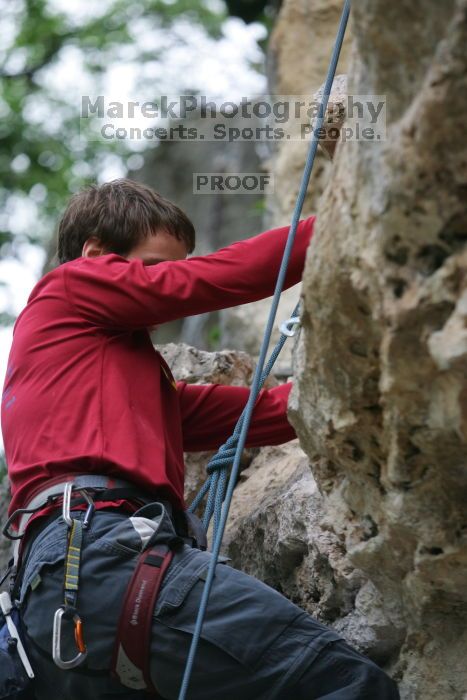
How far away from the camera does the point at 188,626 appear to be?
2.75m

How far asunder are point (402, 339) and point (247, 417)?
81cm

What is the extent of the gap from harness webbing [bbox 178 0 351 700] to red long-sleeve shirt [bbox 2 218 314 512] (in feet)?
0.42

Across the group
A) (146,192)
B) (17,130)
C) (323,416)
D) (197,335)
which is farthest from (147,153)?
(323,416)

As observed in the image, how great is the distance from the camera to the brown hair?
11.6 feet

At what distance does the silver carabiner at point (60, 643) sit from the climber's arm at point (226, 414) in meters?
1.22

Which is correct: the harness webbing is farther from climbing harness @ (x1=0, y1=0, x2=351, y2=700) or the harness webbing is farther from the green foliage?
the green foliage

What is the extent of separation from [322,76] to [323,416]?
570cm

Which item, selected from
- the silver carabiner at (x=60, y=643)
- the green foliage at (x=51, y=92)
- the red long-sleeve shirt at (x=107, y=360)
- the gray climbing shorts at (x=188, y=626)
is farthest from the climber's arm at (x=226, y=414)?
the green foliage at (x=51, y=92)

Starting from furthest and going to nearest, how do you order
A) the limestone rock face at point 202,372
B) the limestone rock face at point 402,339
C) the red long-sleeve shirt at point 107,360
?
the limestone rock face at point 202,372 < the red long-sleeve shirt at point 107,360 < the limestone rock face at point 402,339

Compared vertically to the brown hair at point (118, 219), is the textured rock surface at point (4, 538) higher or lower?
lower

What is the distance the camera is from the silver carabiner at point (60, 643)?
271cm

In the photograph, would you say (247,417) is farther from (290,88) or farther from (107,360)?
(290,88)

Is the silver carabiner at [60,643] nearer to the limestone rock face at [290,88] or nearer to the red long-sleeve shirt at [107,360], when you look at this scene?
the red long-sleeve shirt at [107,360]

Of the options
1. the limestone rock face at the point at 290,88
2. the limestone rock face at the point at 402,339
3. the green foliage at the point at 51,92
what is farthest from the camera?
the green foliage at the point at 51,92
